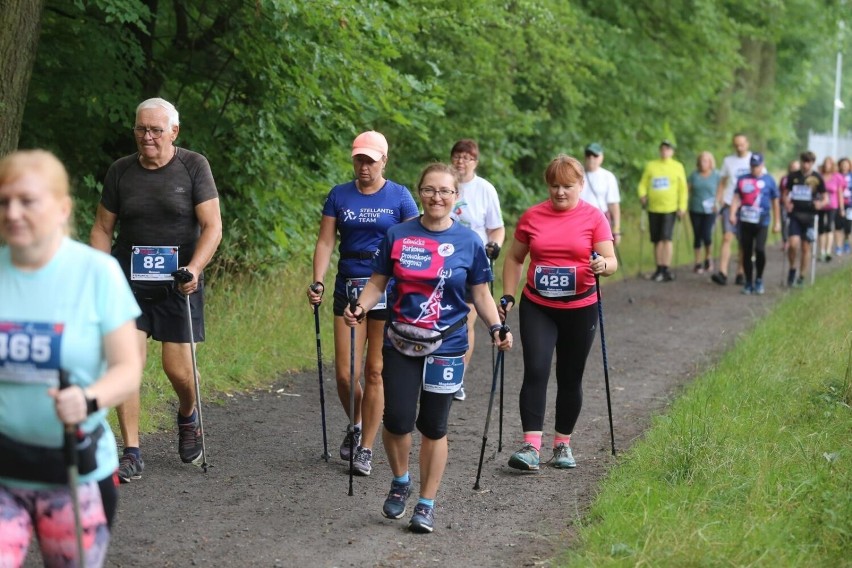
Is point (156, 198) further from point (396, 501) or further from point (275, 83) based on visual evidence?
point (275, 83)

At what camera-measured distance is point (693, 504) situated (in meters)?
6.20

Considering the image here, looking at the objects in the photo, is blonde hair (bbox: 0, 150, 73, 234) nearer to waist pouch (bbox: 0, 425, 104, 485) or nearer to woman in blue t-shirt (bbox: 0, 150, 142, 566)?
woman in blue t-shirt (bbox: 0, 150, 142, 566)

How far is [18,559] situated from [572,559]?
267 centimetres

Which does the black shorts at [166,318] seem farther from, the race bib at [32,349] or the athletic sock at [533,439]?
the race bib at [32,349]

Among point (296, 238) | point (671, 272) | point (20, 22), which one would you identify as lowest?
point (671, 272)

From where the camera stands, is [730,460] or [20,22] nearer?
[730,460]

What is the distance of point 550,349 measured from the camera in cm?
776

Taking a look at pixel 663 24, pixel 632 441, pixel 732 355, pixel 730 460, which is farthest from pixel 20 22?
pixel 663 24

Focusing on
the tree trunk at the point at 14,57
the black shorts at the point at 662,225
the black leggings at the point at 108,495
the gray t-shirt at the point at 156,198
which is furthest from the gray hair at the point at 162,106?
the black shorts at the point at 662,225

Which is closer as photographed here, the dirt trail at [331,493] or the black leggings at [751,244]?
the dirt trail at [331,493]

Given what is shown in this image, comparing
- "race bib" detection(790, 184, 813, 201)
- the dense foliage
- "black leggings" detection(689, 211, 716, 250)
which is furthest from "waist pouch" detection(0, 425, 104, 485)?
"black leggings" detection(689, 211, 716, 250)

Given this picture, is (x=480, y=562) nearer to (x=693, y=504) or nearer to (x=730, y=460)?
(x=693, y=504)

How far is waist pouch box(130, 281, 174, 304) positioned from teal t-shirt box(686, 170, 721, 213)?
14.1 metres

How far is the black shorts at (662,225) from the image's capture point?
63.2 feet
